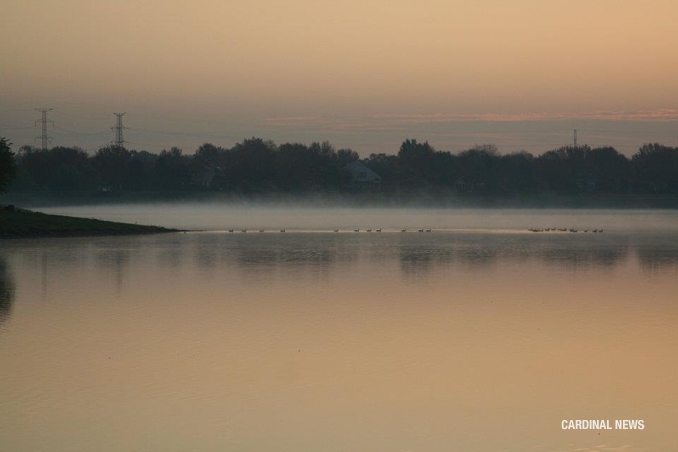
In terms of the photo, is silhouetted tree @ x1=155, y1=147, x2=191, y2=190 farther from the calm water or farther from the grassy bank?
the calm water

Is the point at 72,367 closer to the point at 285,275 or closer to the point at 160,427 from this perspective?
the point at 160,427

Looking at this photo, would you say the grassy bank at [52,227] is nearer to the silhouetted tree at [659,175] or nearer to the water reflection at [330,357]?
the water reflection at [330,357]

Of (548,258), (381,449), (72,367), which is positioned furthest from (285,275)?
(381,449)

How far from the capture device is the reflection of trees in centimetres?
2486

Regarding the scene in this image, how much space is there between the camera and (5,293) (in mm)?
29391

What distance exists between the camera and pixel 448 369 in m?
17.7

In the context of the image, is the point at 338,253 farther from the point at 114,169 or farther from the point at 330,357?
the point at 114,169

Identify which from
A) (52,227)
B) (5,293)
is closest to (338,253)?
(5,293)

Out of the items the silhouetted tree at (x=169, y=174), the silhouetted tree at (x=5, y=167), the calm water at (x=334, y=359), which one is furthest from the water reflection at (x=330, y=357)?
the silhouetted tree at (x=169, y=174)

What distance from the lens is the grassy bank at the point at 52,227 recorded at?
6284 centimetres

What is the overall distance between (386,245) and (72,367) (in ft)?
131

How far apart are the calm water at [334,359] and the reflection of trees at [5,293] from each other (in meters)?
0.09

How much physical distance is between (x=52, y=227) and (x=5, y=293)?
37.3 metres

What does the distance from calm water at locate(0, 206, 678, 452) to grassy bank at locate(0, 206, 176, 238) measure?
2707cm
